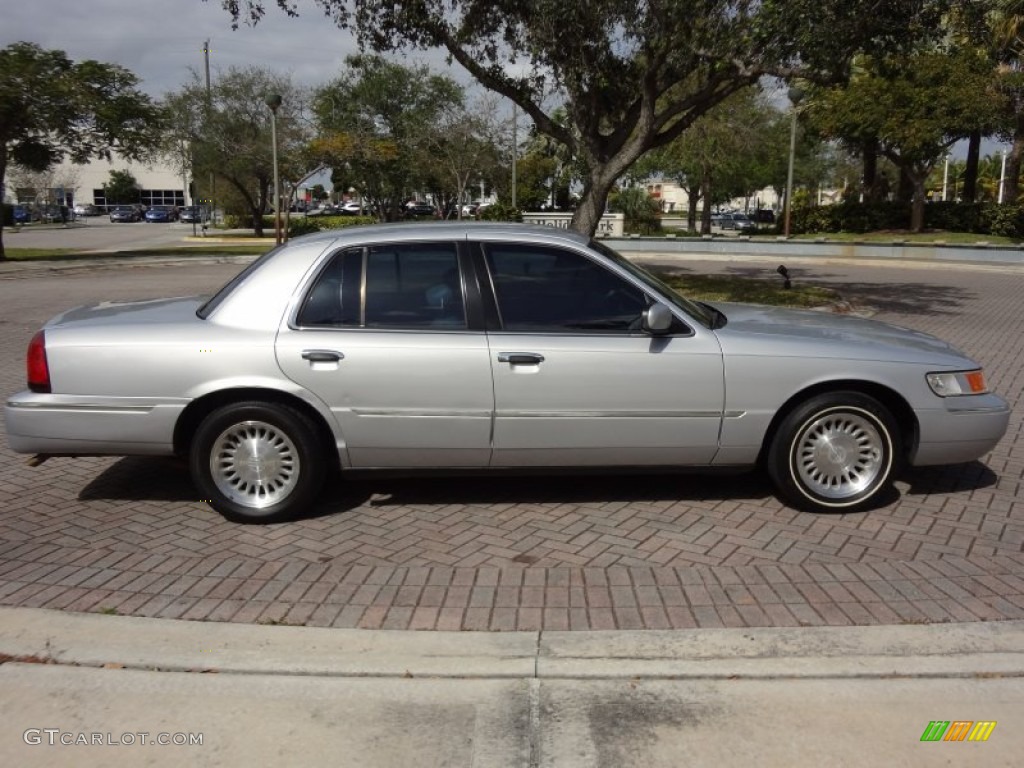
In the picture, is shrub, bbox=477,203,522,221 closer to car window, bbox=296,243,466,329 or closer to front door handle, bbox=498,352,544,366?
car window, bbox=296,243,466,329

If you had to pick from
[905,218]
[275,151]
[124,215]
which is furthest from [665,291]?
[124,215]

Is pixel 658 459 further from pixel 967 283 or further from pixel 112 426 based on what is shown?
pixel 967 283

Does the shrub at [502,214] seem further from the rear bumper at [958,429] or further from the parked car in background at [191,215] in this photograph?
the parked car in background at [191,215]

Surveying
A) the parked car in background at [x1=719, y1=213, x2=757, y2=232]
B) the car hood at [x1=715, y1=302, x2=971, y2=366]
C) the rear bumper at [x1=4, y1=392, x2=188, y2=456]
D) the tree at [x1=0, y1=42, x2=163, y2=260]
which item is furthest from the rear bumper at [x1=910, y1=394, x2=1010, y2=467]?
the parked car in background at [x1=719, y1=213, x2=757, y2=232]

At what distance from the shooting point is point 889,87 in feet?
106

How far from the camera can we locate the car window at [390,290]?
16.4 ft

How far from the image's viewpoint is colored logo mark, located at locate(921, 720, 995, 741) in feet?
10.2

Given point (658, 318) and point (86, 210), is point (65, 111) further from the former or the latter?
point (86, 210)

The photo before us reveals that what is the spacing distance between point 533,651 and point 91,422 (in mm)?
2878

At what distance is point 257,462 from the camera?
5012 mm

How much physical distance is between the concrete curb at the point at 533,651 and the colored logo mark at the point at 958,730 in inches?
12.3

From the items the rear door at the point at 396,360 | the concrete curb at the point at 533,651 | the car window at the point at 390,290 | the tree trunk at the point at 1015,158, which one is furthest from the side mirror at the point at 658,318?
the tree trunk at the point at 1015,158

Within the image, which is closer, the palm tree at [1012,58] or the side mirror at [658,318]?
the side mirror at [658,318]

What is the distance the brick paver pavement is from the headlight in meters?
0.72
